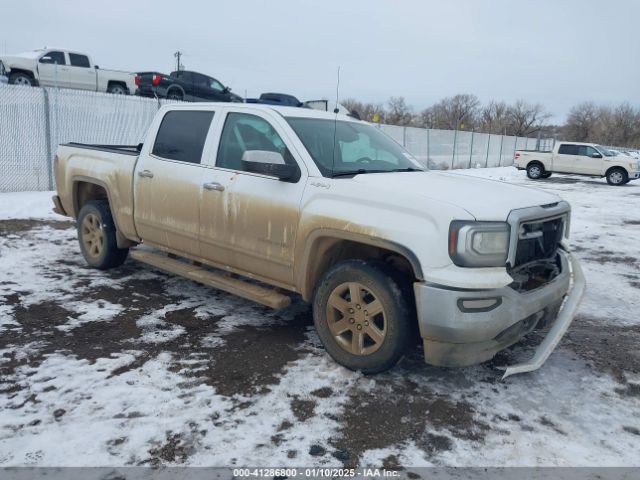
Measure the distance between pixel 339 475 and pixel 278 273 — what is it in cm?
182

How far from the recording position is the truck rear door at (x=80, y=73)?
723 inches

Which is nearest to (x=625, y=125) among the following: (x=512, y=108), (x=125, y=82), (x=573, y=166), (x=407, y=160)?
(x=512, y=108)

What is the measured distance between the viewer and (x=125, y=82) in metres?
19.9

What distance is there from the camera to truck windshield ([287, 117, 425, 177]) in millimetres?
4145

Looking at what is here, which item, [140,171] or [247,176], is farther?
[140,171]

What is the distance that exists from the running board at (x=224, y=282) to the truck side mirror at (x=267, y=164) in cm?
99

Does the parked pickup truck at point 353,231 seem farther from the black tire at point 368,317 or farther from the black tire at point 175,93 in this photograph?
the black tire at point 175,93

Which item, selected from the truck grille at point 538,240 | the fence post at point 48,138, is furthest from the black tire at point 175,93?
the truck grille at point 538,240

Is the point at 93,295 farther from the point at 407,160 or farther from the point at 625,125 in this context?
the point at 625,125

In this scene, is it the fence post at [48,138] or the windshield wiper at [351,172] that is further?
the fence post at [48,138]

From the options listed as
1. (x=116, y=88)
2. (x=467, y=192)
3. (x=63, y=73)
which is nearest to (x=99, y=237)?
(x=467, y=192)

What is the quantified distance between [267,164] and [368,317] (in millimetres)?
1342

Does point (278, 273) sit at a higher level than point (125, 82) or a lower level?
lower

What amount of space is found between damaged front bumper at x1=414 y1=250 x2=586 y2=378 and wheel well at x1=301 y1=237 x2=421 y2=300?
48 centimetres
